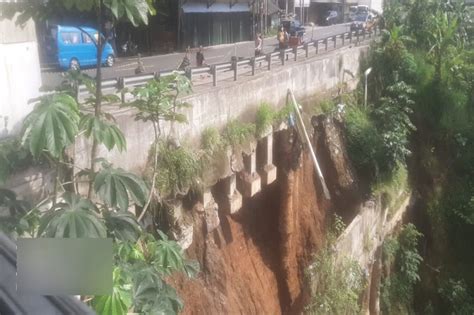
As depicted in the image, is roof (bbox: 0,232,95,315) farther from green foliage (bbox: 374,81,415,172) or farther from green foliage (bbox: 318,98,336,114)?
green foliage (bbox: 374,81,415,172)

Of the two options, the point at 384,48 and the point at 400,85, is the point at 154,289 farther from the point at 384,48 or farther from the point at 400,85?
the point at 384,48

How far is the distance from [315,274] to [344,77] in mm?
7677

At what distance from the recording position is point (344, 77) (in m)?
15.6

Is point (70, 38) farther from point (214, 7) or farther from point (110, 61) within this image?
point (214, 7)

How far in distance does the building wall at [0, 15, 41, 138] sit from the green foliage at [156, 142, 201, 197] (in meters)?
2.20

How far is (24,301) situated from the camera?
1.51 meters

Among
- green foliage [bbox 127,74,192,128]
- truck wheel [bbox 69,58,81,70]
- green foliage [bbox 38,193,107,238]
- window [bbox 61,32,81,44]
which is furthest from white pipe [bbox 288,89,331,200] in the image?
green foliage [bbox 38,193,107,238]

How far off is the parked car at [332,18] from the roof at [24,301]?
4914 cm

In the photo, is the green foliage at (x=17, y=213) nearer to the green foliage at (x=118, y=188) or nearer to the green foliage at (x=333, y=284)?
the green foliage at (x=118, y=188)

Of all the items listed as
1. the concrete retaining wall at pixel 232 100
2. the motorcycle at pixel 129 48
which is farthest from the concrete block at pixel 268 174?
the motorcycle at pixel 129 48

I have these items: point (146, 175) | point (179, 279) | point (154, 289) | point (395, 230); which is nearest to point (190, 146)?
point (146, 175)

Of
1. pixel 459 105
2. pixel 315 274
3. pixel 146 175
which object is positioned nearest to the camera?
pixel 146 175

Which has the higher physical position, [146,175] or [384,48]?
[384,48]

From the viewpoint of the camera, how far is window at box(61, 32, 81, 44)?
15.6 metres
